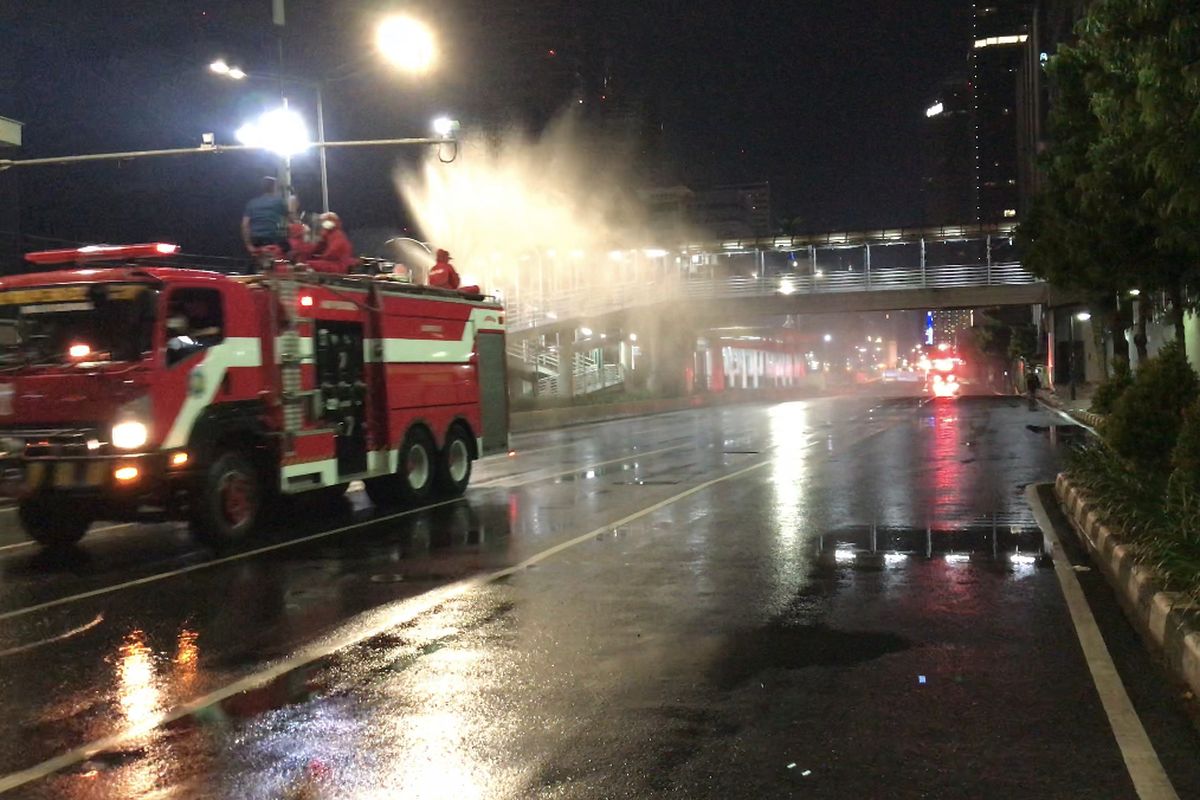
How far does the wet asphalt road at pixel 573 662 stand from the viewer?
500 cm

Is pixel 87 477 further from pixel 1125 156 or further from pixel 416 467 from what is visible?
pixel 1125 156

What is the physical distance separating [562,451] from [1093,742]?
2065 cm

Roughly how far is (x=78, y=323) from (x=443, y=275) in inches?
249

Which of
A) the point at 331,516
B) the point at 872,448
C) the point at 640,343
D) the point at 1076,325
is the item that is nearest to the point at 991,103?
the point at 1076,325

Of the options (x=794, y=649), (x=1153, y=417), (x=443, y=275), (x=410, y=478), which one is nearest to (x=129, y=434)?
(x=410, y=478)

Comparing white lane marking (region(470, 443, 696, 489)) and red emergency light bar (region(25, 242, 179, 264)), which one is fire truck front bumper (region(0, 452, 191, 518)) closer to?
red emergency light bar (region(25, 242, 179, 264))

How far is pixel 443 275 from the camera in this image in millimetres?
16422

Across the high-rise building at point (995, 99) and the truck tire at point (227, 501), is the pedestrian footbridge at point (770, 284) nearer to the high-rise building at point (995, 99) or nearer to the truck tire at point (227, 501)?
the truck tire at point (227, 501)

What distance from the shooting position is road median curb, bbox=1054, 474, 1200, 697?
246 inches

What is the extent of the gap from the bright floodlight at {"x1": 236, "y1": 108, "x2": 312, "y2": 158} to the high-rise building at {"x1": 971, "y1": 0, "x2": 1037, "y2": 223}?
178032mm

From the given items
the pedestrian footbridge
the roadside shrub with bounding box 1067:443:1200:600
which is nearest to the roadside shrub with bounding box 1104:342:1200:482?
the roadside shrub with bounding box 1067:443:1200:600

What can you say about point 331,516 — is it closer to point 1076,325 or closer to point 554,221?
point 554,221

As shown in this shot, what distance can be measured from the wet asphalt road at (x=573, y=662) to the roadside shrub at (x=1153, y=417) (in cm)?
143

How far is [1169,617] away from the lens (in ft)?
22.6
